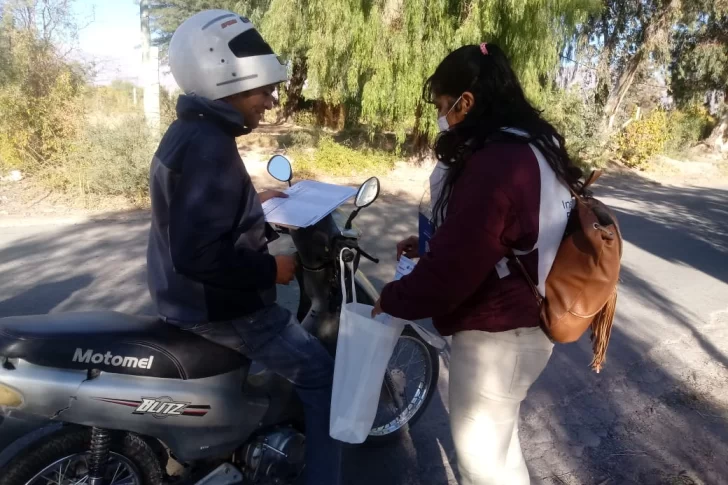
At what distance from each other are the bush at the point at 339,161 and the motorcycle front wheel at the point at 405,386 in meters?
9.05

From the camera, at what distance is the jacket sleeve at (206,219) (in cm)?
180

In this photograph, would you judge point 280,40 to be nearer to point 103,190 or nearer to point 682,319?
point 103,190

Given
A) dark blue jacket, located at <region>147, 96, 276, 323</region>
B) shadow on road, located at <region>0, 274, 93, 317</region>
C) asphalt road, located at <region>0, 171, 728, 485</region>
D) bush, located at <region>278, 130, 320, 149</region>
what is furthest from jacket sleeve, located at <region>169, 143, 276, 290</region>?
bush, located at <region>278, 130, 320, 149</region>

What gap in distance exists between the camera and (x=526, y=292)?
1.89m

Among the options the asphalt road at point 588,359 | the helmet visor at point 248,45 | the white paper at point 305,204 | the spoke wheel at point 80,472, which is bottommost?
the asphalt road at point 588,359

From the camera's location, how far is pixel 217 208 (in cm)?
182

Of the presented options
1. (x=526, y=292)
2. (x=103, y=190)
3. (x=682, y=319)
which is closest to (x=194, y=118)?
(x=526, y=292)

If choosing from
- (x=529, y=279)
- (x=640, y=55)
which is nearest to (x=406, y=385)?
(x=529, y=279)

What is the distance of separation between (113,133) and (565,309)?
8.80 m

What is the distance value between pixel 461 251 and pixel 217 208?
747mm

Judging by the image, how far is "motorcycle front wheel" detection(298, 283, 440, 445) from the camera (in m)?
2.99

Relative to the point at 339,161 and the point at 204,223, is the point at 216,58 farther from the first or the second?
the point at 339,161

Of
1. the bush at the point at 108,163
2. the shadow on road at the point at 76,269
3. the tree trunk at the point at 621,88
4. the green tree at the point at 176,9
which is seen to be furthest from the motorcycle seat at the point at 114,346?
the tree trunk at the point at 621,88

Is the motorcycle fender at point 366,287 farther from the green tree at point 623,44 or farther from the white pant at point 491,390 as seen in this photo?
the green tree at point 623,44
